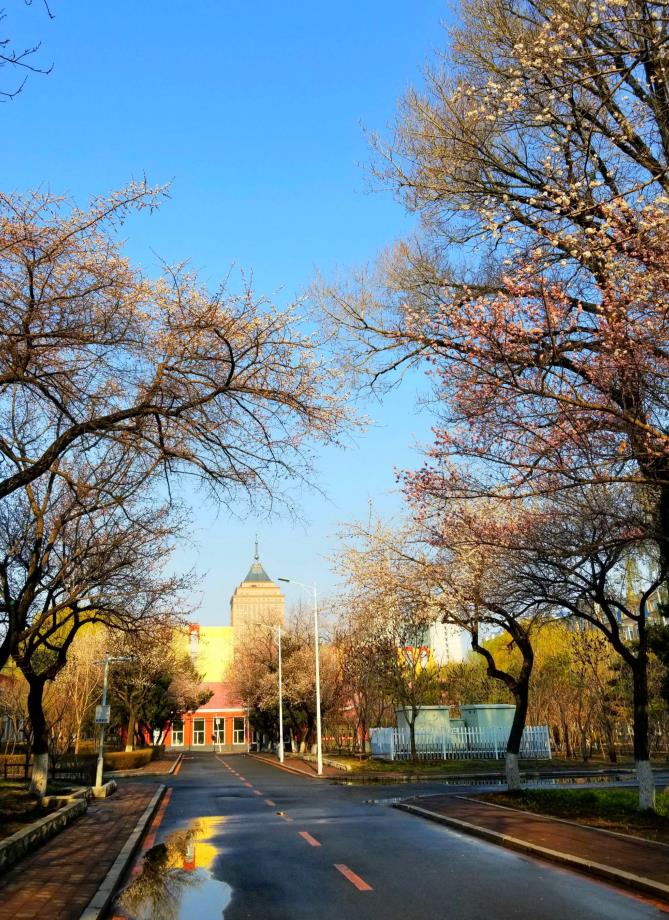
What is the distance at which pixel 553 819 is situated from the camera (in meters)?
14.1

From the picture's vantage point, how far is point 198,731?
108875 millimetres

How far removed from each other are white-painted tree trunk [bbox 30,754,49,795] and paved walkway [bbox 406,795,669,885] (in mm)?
9380

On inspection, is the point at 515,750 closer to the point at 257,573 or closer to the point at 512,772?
the point at 512,772

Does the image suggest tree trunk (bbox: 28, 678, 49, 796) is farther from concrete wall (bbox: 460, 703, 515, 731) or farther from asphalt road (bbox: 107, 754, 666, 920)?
concrete wall (bbox: 460, 703, 515, 731)

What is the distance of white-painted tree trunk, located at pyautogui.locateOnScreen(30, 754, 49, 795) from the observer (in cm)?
1884

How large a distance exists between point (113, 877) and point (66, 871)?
110cm

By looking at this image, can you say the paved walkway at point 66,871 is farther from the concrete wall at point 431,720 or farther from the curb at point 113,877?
the concrete wall at point 431,720

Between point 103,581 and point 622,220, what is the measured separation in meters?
15.6

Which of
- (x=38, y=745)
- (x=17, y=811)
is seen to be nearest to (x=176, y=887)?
(x=17, y=811)

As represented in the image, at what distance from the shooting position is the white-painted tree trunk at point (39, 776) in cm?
1884

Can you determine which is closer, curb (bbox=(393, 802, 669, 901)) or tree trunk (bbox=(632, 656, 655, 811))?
curb (bbox=(393, 802, 669, 901))

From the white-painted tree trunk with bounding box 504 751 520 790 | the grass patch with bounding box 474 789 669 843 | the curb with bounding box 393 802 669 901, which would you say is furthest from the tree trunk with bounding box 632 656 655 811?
the white-painted tree trunk with bounding box 504 751 520 790

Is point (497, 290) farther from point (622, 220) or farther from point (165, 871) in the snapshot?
point (165, 871)

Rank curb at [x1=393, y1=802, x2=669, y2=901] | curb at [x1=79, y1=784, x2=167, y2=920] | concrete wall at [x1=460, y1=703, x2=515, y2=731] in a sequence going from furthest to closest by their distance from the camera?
concrete wall at [x1=460, y1=703, x2=515, y2=731]
curb at [x1=393, y1=802, x2=669, y2=901]
curb at [x1=79, y1=784, x2=167, y2=920]
